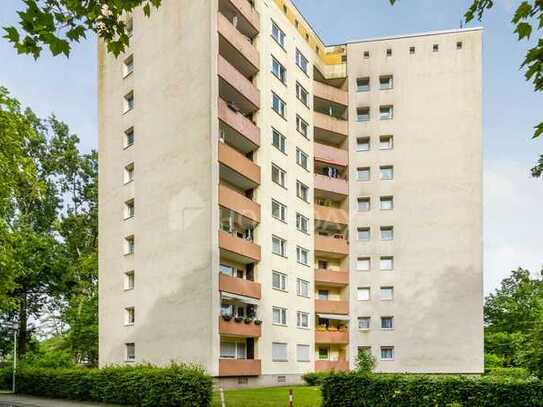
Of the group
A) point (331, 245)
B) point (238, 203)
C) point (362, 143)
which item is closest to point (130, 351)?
point (238, 203)

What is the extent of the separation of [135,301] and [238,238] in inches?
278

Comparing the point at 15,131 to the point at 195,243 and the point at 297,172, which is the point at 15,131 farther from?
the point at 297,172

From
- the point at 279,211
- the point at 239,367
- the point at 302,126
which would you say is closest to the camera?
the point at 239,367

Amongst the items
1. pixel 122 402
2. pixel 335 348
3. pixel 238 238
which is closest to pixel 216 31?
pixel 238 238

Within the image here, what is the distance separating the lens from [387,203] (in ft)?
150

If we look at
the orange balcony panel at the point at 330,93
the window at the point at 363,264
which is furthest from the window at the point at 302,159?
the window at the point at 363,264

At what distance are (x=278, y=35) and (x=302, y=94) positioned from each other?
5.09m

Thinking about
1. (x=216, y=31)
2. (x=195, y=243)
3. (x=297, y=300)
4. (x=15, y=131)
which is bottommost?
(x=297, y=300)

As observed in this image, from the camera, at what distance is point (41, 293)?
4566 centimetres

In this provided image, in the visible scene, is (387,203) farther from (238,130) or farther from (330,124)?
(238,130)

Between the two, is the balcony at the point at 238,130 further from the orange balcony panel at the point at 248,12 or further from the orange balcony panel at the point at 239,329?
the orange balcony panel at the point at 239,329

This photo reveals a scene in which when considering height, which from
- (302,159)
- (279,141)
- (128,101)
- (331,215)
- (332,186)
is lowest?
(331,215)

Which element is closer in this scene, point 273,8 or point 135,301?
point 135,301

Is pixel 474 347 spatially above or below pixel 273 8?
below
